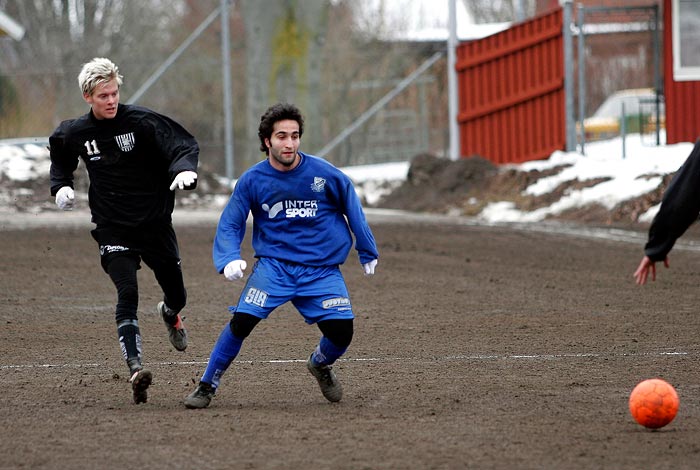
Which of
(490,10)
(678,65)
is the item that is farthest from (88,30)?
(678,65)

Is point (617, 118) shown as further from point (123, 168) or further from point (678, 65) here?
point (123, 168)

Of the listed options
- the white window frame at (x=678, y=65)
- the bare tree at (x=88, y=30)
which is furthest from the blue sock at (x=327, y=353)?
the bare tree at (x=88, y=30)

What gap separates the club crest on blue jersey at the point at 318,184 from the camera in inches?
269

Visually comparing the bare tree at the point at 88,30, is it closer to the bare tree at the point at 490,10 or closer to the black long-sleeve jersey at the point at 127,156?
the bare tree at the point at 490,10

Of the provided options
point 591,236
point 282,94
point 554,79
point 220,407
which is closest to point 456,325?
point 220,407

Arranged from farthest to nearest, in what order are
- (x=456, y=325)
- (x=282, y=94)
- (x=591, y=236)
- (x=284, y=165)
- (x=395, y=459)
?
1. (x=282, y=94)
2. (x=591, y=236)
3. (x=456, y=325)
4. (x=284, y=165)
5. (x=395, y=459)

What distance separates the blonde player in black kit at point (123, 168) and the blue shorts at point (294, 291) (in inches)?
34.2

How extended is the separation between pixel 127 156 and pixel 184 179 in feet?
1.87

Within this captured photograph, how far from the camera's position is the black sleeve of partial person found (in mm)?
5883

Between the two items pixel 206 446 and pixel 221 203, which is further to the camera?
pixel 221 203

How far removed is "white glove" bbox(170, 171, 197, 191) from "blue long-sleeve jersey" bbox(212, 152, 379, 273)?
406 millimetres

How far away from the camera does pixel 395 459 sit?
220 inches

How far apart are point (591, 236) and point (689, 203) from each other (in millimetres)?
10507

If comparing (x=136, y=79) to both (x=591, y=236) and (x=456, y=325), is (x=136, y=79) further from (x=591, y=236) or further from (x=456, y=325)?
(x=456, y=325)
